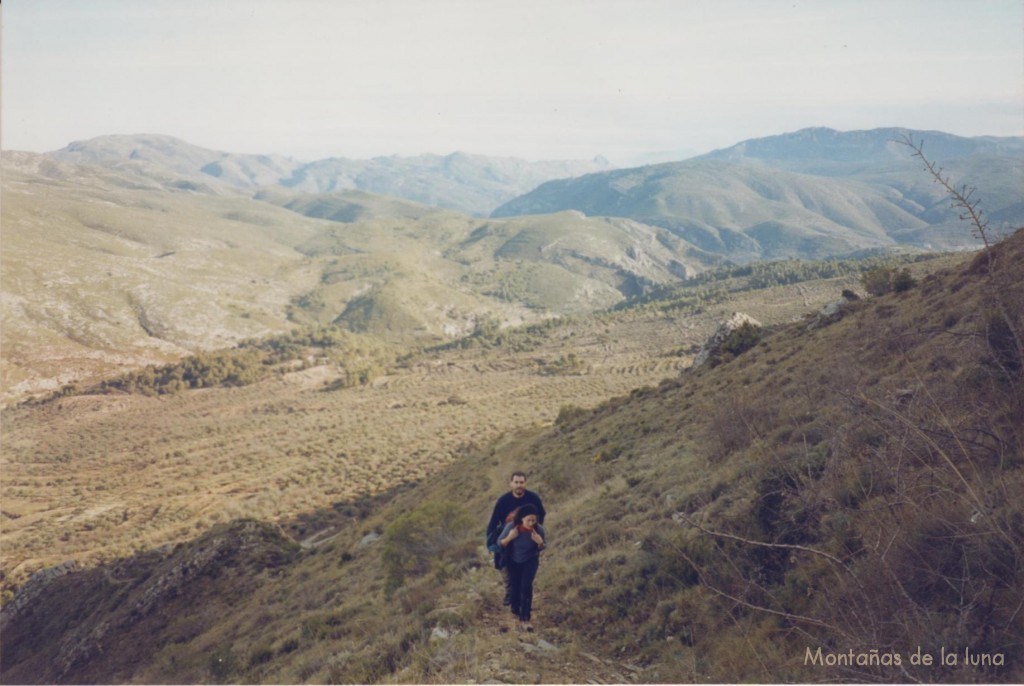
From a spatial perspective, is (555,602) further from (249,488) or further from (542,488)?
(249,488)

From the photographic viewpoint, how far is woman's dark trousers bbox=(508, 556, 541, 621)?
7086 millimetres

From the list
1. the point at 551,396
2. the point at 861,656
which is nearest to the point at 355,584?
the point at 861,656

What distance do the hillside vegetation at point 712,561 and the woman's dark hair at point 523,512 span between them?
62.3 inches

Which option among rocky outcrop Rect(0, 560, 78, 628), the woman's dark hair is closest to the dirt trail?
the woman's dark hair

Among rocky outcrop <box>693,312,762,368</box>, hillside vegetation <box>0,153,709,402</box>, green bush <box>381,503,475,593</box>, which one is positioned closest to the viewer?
green bush <box>381,503,475,593</box>

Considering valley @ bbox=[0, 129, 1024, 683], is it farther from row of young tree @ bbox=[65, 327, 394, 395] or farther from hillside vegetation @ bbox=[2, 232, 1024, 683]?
row of young tree @ bbox=[65, 327, 394, 395]

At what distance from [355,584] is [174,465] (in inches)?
1754

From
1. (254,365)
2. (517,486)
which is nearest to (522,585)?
(517,486)

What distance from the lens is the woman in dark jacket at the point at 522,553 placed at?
6.96m

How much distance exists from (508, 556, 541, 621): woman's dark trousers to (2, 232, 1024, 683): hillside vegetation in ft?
1.07

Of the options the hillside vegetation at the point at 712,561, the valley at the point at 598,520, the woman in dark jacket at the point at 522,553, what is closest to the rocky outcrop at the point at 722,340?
the valley at the point at 598,520

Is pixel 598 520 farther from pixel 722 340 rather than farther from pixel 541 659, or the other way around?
pixel 722 340

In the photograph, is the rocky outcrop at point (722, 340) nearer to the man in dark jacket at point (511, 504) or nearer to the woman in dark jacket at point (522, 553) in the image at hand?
the man in dark jacket at point (511, 504)

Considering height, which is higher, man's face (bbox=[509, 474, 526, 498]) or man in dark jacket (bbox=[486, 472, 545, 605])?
man's face (bbox=[509, 474, 526, 498])
